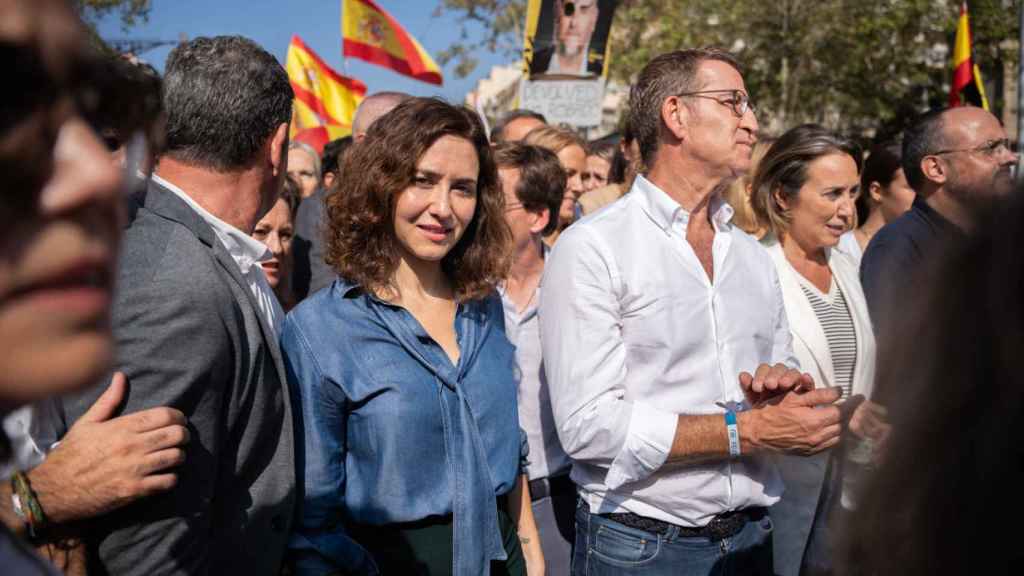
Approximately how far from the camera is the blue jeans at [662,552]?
2.68 metres

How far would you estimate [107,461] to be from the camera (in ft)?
5.67

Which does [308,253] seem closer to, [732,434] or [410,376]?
[410,376]

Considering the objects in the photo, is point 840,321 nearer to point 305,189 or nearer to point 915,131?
point 915,131

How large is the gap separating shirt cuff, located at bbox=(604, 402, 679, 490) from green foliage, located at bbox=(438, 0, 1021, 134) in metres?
17.7

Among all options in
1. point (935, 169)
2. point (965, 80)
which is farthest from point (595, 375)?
point (965, 80)

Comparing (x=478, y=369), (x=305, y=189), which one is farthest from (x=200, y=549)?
(x=305, y=189)

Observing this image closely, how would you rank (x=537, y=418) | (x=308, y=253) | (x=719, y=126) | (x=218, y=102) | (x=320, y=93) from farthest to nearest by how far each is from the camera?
(x=320, y=93) < (x=308, y=253) < (x=537, y=418) < (x=719, y=126) < (x=218, y=102)

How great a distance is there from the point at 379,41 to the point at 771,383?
7.86 meters

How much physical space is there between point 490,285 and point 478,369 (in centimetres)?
38

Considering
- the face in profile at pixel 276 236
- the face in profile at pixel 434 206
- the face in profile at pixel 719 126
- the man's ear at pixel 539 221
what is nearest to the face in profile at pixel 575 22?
the man's ear at pixel 539 221

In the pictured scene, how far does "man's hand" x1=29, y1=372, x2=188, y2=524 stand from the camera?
1.71 meters

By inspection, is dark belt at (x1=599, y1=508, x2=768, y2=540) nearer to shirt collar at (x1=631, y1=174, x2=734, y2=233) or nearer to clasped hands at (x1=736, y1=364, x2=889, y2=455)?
clasped hands at (x1=736, y1=364, x2=889, y2=455)

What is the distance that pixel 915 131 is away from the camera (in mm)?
4902

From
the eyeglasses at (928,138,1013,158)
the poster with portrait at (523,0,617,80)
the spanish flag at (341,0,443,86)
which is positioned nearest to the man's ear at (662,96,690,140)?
the eyeglasses at (928,138,1013,158)
